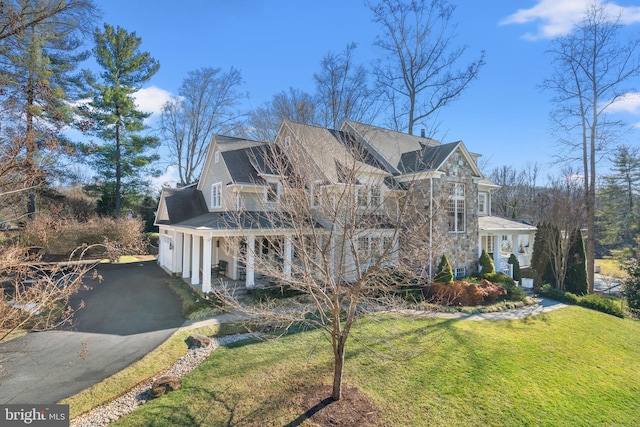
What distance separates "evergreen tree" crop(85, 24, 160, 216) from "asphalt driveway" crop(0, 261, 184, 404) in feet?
49.1

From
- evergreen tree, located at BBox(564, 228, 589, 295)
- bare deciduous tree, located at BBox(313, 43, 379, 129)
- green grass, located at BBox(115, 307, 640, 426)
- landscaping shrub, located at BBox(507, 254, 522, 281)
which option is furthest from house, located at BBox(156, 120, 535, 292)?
bare deciduous tree, located at BBox(313, 43, 379, 129)

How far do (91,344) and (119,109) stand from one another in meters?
24.0

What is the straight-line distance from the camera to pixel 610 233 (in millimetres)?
36219

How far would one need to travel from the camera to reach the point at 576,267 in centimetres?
1797

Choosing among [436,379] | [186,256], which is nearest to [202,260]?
[186,256]

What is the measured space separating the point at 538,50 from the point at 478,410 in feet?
78.0

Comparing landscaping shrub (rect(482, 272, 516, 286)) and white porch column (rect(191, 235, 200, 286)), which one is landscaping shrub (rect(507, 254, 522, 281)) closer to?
landscaping shrub (rect(482, 272, 516, 286))

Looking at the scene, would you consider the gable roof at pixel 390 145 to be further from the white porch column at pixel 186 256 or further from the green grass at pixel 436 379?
the white porch column at pixel 186 256

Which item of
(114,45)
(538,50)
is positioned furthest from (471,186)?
(114,45)

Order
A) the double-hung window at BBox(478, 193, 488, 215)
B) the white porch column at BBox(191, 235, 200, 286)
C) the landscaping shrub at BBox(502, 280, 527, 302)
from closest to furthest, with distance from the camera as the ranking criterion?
the white porch column at BBox(191, 235, 200, 286), the landscaping shrub at BBox(502, 280, 527, 302), the double-hung window at BBox(478, 193, 488, 215)

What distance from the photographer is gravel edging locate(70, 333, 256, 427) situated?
6.10 m

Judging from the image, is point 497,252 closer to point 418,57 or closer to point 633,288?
point 633,288

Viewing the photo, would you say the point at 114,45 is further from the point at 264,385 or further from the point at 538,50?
the point at 538,50

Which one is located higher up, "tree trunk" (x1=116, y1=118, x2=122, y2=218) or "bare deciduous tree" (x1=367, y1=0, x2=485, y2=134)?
"bare deciduous tree" (x1=367, y1=0, x2=485, y2=134)
